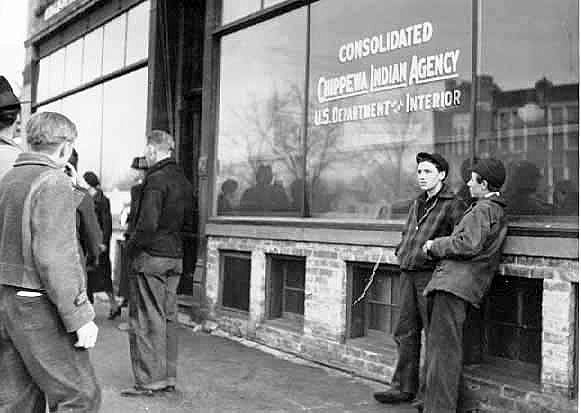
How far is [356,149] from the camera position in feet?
23.9

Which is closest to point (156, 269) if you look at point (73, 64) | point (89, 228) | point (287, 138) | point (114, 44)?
point (89, 228)

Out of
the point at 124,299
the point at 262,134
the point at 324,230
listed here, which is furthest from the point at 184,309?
the point at 324,230

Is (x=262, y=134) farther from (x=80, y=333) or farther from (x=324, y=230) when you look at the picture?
(x=80, y=333)

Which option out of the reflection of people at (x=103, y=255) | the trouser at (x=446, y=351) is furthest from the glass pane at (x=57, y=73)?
the trouser at (x=446, y=351)

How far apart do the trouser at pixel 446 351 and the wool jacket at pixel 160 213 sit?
2194 mm

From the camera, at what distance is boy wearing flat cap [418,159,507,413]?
509 cm

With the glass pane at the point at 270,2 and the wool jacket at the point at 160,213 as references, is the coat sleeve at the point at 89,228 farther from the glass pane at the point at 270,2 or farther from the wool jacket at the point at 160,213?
the glass pane at the point at 270,2

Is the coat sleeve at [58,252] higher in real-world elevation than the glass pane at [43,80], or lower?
lower

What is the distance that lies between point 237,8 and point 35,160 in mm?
5926

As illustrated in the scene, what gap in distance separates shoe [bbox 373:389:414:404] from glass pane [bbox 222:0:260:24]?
492cm

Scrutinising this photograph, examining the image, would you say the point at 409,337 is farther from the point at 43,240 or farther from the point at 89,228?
the point at 43,240

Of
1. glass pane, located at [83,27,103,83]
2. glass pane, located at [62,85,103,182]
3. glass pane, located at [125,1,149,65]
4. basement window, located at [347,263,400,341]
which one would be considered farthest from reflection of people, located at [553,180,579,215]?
glass pane, located at [83,27,103,83]

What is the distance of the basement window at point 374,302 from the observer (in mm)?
6742

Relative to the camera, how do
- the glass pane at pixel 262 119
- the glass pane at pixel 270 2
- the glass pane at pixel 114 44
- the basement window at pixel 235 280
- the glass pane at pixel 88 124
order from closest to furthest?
the glass pane at pixel 262 119 → the glass pane at pixel 270 2 → the basement window at pixel 235 280 → the glass pane at pixel 114 44 → the glass pane at pixel 88 124
